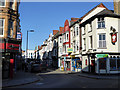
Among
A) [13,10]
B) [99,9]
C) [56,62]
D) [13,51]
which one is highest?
[99,9]

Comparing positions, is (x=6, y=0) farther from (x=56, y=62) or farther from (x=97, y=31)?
(x=56, y=62)

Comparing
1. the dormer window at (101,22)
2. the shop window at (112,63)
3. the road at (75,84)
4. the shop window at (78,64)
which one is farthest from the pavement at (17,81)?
the dormer window at (101,22)

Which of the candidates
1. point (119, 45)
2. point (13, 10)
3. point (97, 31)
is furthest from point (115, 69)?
point (13, 10)

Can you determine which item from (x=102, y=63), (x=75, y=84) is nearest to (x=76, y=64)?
(x=102, y=63)

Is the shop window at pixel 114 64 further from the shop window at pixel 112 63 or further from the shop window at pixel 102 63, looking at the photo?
the shop window at pixel 102 63

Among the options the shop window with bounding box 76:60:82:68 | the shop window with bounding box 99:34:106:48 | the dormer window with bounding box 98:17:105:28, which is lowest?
the shop window with bounding box 76:60:82:68

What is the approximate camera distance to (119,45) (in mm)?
23312

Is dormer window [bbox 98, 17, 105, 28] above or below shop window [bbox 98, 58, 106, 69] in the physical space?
above

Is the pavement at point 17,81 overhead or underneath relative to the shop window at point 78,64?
underneath

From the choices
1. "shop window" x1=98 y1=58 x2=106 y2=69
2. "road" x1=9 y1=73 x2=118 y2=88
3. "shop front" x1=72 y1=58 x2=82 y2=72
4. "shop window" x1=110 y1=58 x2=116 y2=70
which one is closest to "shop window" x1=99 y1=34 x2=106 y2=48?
"shop window" x1=98 y1=58 x2=106 y2=69

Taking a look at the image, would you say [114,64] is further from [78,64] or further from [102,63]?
[78,64]

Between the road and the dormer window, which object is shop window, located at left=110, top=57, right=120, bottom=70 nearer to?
the dormer window

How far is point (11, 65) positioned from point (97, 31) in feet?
46.3

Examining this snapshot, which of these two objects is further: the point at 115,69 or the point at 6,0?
the point at 115,69
